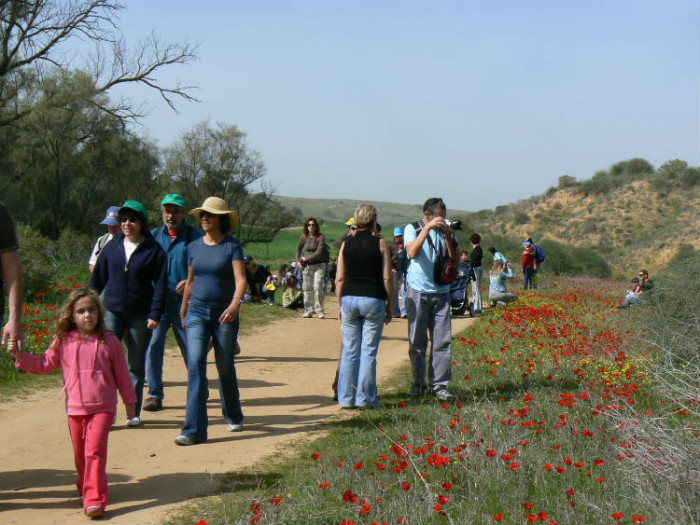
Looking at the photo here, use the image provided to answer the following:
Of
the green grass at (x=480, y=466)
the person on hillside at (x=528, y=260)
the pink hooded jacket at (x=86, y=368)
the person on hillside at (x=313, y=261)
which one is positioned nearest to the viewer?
the green grass at (x=480, y=466)

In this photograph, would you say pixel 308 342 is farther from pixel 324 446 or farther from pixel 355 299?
pixel 324 446

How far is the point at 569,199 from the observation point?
7419 cm

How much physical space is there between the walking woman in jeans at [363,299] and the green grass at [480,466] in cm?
44

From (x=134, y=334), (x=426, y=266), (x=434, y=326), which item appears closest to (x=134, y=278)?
(x=134, y=334)

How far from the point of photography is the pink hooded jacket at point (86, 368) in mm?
5023

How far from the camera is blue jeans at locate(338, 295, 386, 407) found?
777cm

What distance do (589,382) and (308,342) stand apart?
6.37 meters

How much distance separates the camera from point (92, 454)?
16.1ft

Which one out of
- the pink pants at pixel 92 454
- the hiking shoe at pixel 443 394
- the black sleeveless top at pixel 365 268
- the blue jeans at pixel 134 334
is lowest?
the hiking shoe at pixel 443 394

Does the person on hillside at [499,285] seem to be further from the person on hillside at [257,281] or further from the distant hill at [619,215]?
the distant hill at [619,215]

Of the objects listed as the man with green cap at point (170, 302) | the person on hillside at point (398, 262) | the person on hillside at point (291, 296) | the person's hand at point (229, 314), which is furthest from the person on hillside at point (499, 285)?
the person's hand at point (229, 314)

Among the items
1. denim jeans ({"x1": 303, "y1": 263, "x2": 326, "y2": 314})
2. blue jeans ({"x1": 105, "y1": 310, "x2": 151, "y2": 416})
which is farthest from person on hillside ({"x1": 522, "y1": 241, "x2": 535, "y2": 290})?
blue jeans ({"x1": 105, "y1": 310, "x2": 151, "y2": 416})

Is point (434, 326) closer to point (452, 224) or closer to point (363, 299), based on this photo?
point (363, 299)

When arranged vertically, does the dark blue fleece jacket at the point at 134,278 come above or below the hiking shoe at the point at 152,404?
above
